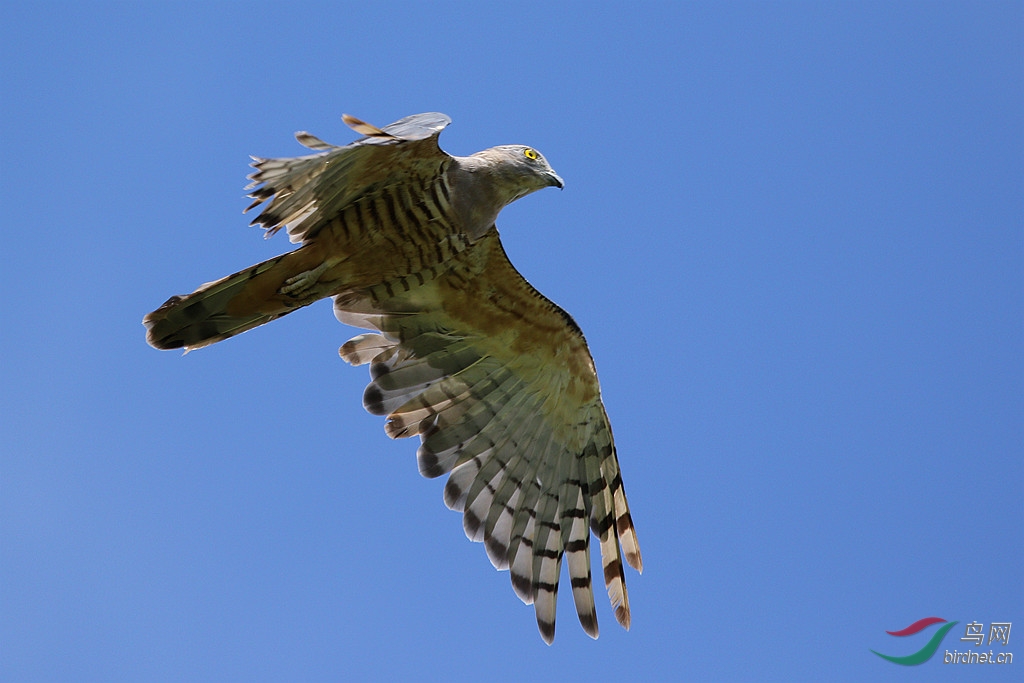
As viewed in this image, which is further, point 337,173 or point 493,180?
point 493,180

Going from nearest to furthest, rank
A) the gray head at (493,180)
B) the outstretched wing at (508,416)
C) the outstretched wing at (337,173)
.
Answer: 1. the outstretched wing at (337,173)
2. the gray head at (493,180)
3. the outstretched wing at (508,416)

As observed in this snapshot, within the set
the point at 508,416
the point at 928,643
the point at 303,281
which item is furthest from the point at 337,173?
the point at 928,643

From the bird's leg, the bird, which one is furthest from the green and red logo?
the bird's leg

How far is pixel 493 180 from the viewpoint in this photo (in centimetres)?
748

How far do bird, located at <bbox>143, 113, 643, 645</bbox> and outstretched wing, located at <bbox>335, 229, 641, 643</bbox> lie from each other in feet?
0.04

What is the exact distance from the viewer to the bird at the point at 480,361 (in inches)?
290

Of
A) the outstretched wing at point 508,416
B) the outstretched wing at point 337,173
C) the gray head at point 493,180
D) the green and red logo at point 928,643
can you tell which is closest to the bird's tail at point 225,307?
the outstretched wing at point 337,173

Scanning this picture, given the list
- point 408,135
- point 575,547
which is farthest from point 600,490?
point 408,135

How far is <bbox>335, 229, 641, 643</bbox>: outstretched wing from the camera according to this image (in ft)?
27.5

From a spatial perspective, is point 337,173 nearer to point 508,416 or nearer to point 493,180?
point 493,180

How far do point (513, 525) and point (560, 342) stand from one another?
1573 mm

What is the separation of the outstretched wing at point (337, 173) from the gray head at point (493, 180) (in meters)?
0.24

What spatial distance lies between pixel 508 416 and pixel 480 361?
0.53 m

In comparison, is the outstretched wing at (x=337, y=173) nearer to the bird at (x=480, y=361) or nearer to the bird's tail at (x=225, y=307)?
the bird at (x=480, y=361)
